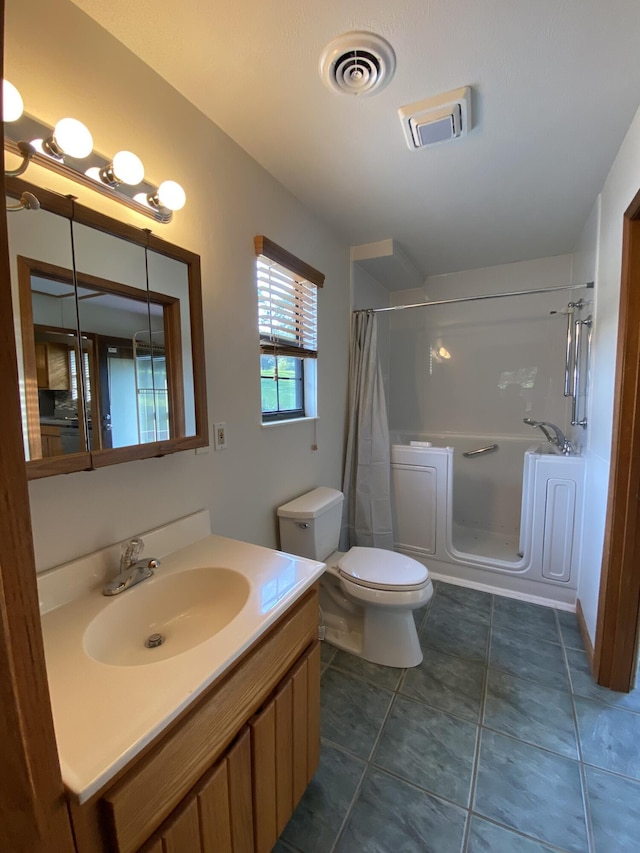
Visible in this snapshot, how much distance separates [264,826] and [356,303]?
2619 mm

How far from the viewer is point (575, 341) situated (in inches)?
93.6

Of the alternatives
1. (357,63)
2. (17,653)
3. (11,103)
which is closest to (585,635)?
(17,653)

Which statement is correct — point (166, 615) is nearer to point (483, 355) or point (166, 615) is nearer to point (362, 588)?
point (362, 588)

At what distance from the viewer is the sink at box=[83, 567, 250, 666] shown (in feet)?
3.08

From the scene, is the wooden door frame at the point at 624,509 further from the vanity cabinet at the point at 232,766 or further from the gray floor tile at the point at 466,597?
the vanity cabinet at the point at 232,766

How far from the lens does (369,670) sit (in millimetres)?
1754

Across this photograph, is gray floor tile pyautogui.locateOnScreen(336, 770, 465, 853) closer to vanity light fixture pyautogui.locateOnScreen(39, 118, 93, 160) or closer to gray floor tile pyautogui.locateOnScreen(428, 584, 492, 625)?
gray floor tile pyautogui.locateOnScreen(428, 584, 492, 625)

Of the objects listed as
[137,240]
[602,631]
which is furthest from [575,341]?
[137,240]

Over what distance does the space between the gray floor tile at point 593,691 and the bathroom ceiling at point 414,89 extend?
2340mm

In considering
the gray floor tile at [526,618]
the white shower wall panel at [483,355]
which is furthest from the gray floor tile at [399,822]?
the white shower wall panel at [483,355]

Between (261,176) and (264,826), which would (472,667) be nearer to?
(264,826)

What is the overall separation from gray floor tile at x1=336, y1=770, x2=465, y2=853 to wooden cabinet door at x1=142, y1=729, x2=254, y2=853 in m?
0.44

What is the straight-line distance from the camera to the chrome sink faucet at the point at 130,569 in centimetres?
102

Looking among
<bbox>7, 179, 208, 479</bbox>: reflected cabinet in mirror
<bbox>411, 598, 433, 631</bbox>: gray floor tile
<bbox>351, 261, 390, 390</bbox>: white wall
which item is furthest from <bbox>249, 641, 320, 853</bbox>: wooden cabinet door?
<bbox>351, 261, 390, 390</bbox>: white wall
